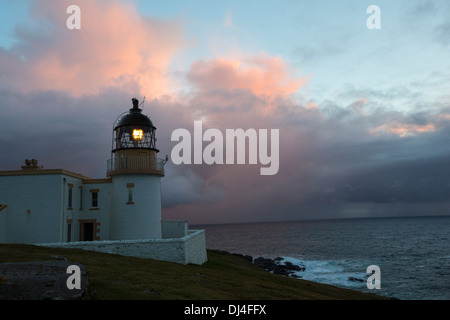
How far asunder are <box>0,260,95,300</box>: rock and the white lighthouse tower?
17.4 meters

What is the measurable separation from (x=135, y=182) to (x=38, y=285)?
19405mm

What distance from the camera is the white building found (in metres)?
27.7

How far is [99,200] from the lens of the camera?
3112 cm

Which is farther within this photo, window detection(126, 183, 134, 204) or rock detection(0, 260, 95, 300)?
window detection(126, 183, 134, 204)

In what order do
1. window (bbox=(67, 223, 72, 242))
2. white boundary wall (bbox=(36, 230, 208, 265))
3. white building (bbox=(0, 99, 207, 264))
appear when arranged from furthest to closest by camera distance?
window (bbox=(67, 223, 72, 242)) < white building (bbox=(0, 99, 207, 264)) < white boundary wall (bbox=(36, 230, 208, 265))

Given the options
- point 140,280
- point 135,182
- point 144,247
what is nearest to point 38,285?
point 140,280

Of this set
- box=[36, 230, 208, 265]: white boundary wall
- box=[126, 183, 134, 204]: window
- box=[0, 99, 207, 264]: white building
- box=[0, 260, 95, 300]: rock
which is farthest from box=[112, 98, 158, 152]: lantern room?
box=[0, 260, 95, 300]: rock

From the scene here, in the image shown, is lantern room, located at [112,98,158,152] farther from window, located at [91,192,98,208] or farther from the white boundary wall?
the white boundary wall

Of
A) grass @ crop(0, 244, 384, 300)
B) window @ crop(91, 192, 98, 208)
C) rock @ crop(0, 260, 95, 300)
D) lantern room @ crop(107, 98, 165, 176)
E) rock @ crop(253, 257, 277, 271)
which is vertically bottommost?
rock @ crop(253, 257, 277, 271)

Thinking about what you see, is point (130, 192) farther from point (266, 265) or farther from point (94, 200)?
point (266, 265)
